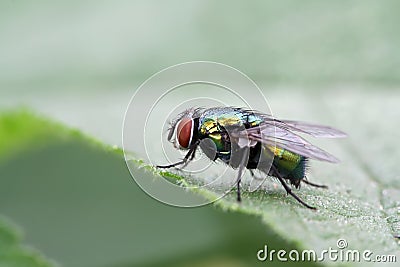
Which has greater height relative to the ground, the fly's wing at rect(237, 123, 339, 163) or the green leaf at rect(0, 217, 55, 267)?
the fly's wing at rect(237, 123, 339, 163)

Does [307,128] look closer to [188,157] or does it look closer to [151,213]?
[188,157]

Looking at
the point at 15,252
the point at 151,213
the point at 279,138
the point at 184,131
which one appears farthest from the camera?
the point at 151,213

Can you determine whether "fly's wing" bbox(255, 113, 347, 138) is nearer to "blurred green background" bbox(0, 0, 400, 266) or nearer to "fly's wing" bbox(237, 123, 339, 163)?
"fly's wing" bbox(237, 123, 339, 163)

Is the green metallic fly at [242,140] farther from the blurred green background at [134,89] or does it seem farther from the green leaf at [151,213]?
the blurred green background at [134,89]

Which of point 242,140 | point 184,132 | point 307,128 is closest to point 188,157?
point 184,132

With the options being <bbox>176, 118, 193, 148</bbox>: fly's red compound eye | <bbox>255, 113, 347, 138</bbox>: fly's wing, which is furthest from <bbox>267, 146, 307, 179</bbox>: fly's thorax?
<bbox>176, 118, 193, 148</bbox>: fly's red compound eye

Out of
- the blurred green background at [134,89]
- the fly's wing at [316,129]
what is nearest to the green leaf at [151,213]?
the blurred green background at [134,89]
